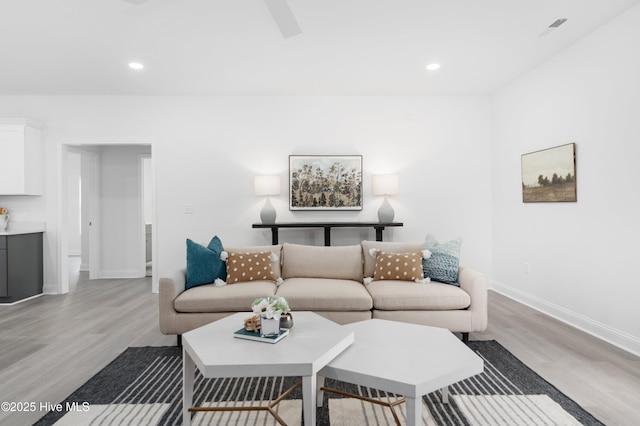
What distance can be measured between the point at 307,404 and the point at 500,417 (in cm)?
106

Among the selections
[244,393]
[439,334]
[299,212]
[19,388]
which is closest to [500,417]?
[439,334]

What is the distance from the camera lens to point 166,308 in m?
2.80

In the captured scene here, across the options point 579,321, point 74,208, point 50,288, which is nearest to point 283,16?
point 579,321

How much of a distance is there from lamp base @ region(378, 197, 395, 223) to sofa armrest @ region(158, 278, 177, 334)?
8.77 ft

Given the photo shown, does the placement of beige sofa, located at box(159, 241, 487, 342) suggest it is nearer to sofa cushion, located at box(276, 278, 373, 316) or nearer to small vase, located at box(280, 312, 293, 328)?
sofa cushion, located at box(276, 278, 373, 316)

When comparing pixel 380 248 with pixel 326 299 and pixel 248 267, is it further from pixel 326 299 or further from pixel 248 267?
pixel 248 267

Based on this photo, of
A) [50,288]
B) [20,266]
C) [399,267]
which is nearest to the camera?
[399,267]

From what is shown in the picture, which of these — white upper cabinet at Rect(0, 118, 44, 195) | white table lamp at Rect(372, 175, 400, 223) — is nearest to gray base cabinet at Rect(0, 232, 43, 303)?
white upper cabinet at Rect(0, 118, 44, 195)

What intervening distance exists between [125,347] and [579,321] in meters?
3.95

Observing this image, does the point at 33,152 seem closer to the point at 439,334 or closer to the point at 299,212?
the point at 299,212

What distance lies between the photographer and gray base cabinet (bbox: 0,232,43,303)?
13.5ft

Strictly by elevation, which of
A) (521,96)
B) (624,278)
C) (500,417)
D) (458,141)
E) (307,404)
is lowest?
(500,417)

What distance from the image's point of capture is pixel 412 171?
4.79m

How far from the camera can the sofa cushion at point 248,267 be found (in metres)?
3.22
